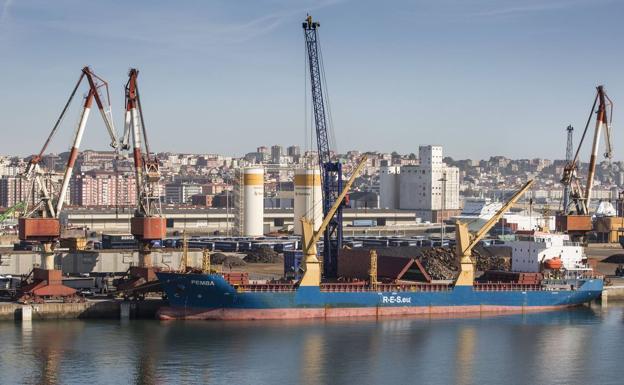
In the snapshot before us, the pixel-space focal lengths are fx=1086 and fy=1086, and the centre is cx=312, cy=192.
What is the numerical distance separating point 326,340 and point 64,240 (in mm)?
26778

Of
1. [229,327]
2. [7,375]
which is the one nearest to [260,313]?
[229,327]

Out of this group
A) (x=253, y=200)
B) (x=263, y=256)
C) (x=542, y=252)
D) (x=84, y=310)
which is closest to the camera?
(x=84, y=310)

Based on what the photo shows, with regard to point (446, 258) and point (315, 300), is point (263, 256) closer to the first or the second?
point (446, 258)

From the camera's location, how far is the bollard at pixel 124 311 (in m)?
58.2

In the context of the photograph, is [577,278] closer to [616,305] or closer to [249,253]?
[616,305]

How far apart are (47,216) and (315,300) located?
16.2m

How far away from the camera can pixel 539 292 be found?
65.6m

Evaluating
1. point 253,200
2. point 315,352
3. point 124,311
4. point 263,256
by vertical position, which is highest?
point 253,200

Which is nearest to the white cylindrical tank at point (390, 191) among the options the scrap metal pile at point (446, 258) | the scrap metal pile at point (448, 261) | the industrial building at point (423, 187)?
the industrial building at point (423, 187)

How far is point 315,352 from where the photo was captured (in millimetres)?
49469

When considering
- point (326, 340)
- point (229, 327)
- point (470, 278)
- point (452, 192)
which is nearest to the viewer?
point (326, 340)

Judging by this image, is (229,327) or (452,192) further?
(452,192)

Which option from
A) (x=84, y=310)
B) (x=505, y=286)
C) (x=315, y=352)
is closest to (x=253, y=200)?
(x=505, y=286)

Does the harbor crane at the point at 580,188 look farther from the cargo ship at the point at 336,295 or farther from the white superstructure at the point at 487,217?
the white superstructure at the point at 487,217
